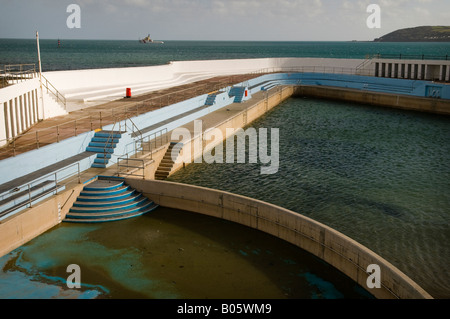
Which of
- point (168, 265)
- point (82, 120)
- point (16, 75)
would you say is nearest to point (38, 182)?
point (168, 265)

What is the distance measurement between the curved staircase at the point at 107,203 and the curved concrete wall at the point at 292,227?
1.65 feet

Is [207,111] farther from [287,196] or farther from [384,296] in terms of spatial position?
[384,296]

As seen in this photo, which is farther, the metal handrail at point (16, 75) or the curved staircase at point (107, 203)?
the metal handrail at point (16, 75)

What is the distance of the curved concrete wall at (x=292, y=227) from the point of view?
37.3 feet

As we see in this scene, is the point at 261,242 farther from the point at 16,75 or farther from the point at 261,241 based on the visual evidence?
the point at 16,75

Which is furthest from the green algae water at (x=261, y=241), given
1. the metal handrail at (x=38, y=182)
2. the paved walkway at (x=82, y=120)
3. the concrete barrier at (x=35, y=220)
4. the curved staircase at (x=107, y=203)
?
the paved walkway at (x=82, y=120)

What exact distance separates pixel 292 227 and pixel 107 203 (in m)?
6.96

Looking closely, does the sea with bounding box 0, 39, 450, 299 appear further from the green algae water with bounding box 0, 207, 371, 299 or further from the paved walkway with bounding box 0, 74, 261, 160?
→ the paved walkway with bounding box 0, 74, 261, 160

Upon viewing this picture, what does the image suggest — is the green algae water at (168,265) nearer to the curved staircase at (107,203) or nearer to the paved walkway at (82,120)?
the curved staircase at (107,203)

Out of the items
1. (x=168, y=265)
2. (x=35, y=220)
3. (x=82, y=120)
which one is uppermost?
(x=82, y=120)

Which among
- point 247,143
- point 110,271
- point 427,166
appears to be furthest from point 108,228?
point 427,166

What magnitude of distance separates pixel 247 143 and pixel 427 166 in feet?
34.5

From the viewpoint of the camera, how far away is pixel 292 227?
14.7 metres

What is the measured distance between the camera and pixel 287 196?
19281mm
